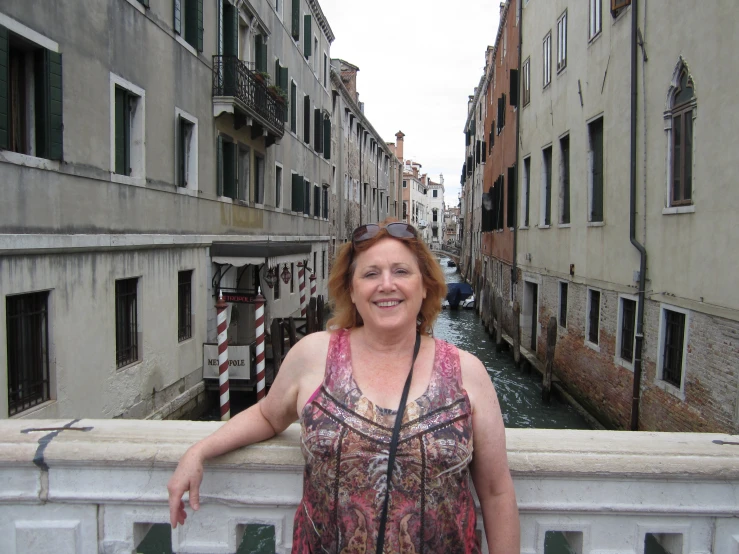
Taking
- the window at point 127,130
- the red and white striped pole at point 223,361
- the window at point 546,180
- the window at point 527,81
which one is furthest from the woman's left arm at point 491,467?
the window at point 527,81

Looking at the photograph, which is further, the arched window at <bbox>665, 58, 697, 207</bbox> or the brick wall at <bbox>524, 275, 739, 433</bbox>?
the arched window at <bbox>665, 58, 697, 207</bbox>

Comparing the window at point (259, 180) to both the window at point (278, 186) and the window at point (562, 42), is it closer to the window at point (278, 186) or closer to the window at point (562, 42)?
Answer: the window at point (278, 186)

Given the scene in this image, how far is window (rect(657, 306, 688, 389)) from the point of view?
668 centimetres

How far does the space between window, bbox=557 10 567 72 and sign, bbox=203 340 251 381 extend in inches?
301

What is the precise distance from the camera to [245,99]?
10.9m

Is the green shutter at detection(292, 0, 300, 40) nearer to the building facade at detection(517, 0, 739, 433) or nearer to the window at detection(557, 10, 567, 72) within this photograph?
the building facade at detection(517, 0, 739, 433)

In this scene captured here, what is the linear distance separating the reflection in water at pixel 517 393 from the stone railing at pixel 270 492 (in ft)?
26.2

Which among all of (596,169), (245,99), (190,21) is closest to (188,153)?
(190,21)

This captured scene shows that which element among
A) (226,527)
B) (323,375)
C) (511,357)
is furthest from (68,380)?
(511,357)

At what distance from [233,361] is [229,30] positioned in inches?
228

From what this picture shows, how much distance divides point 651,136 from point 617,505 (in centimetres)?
660

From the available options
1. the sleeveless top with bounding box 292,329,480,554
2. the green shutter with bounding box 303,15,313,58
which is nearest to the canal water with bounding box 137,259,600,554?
the sleeveless top with bounding box 292,329,480,554

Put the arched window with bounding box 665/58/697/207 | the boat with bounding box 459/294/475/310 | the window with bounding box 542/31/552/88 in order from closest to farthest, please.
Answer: the arched window with bounding box 665/58/697/207 < the window with bounding box 542/31/552/88 < the boat with bounding box 459/294/475/310

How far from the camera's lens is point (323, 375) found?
1.59 meters
